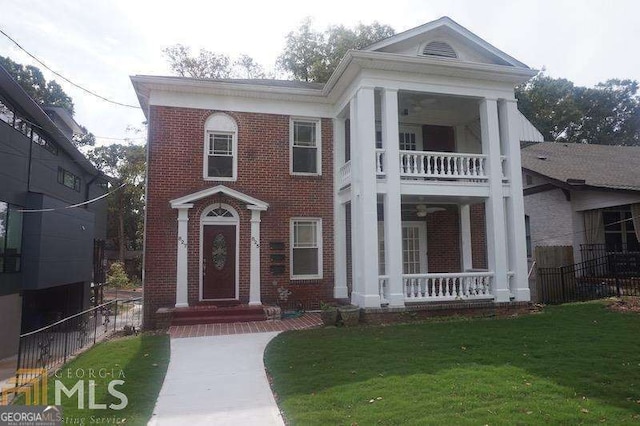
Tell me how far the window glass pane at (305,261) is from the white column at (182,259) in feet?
9.85

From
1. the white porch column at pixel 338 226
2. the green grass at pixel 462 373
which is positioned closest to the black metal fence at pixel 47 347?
the green grass at pixel 462 373

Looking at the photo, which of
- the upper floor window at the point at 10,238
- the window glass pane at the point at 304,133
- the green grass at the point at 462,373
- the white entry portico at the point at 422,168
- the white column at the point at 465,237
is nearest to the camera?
the green grass at the point at 462,373

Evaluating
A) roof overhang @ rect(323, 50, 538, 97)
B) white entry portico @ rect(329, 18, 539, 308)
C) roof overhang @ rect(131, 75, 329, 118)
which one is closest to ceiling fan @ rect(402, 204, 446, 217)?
white entry portico @ rect(329, 18, 539, 308)

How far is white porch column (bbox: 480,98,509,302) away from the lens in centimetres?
1167

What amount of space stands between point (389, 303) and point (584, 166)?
12986mm

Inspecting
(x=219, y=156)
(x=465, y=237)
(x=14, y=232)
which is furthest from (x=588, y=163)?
(x=14, y=232)

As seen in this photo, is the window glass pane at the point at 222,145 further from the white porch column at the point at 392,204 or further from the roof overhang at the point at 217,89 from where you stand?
the white porch column at the point at 392,204

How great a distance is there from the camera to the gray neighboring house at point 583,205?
52.8 ft

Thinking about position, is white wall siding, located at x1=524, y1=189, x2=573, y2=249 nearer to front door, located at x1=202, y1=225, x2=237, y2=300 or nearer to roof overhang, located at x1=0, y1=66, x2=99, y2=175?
front door, located at x1=202, y1=225, x2=237, y2=300

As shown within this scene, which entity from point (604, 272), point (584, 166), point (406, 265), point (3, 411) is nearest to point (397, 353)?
point (3, 411)

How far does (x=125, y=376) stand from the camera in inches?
267

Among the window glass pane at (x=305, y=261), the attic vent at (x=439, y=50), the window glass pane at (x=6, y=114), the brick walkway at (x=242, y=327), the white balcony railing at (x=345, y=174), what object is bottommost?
the brick walkway at (x=242, y=327)

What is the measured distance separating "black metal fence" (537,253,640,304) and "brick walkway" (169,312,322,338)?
914 cm

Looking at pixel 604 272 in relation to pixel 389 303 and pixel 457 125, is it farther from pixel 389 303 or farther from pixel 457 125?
pixel 389 303
